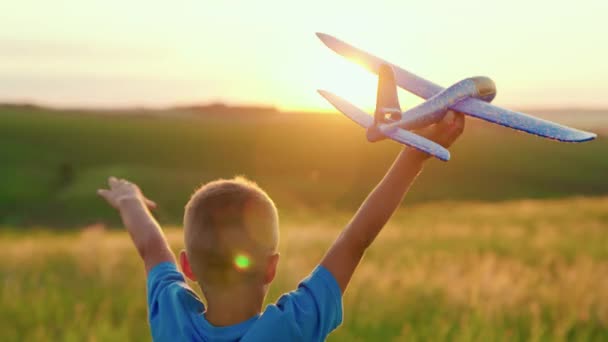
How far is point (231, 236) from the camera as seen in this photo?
202 centimetres

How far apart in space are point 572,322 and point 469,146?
58.6 m

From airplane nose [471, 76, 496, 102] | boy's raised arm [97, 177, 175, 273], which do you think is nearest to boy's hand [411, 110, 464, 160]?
airplane nose [471, 76, 496, 102]

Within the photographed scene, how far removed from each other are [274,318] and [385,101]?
2.42 feet

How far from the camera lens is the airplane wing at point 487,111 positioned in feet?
5.99

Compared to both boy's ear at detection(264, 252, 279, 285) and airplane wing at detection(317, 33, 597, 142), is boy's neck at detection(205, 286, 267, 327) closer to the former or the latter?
boy's ear at detection(264, 252, 279, 285)

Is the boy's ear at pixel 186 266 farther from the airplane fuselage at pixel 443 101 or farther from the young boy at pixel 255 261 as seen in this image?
the airplane fuselage at pixel 443 101

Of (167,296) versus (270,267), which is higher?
(270,267)

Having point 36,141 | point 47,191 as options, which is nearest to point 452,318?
point 47,191

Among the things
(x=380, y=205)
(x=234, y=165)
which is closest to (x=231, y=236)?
(x=380, y=205)

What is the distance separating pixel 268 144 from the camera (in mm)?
61375

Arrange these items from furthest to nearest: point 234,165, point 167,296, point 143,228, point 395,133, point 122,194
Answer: point 234,165
point 122,194
point 143,228
point 167,296
point 395,133

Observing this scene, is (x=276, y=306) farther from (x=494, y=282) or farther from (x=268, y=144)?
(x=268, y=144)

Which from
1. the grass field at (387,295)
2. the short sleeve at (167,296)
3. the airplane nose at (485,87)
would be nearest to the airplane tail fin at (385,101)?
the airplane nose at (485,87)

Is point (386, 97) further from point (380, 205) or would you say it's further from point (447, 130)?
point (380, 205)
